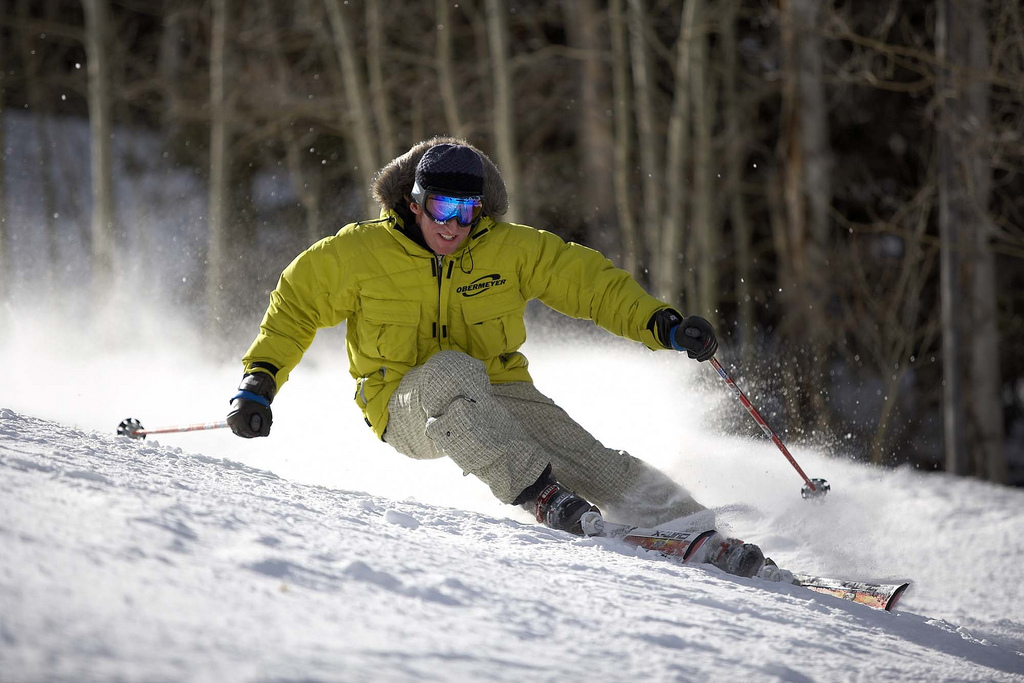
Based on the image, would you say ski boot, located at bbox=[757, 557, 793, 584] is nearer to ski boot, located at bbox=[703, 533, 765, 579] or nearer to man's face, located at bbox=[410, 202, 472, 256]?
ski boot, located at bbox=[703, 533, 765, 579]

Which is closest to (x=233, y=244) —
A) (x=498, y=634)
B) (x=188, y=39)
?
(x=188, y=39)

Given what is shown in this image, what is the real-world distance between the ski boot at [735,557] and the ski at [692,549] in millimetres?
34

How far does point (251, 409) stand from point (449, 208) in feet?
3.21

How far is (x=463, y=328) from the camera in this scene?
3.71 meters

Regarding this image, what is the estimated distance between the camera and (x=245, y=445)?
5207 mm

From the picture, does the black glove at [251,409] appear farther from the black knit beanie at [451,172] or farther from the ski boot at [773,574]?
the ski boot at [773,574]

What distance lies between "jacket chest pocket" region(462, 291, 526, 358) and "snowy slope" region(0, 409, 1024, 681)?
2.32ft

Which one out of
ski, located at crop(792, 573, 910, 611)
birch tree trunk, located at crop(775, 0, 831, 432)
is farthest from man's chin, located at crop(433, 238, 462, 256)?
birch tree trunk, located at crop(775, 0, 831, 432)

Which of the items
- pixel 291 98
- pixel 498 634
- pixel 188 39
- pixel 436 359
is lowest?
pixel 498 634

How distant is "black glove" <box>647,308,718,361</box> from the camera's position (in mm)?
3551

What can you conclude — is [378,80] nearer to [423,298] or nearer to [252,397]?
[423,298]

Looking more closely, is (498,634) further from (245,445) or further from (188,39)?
(188,39)

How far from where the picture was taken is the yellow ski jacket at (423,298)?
3557mm

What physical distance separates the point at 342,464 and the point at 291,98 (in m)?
10.6
